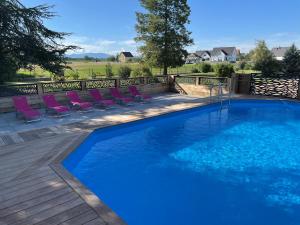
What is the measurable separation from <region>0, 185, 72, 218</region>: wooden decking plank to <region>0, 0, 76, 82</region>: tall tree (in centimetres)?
1216

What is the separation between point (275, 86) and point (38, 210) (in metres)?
13.9

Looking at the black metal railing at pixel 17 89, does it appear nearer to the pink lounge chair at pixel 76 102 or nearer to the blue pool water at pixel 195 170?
the pink lounge chair at pixel 76 102

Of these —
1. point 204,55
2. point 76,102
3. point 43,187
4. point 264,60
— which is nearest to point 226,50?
point 204,55

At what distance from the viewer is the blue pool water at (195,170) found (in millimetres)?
4379

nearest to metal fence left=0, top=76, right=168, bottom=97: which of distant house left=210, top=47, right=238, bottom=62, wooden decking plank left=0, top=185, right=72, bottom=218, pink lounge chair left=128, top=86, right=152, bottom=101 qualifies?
pink lounge chair left=128, top=86, right=152, bottom=101

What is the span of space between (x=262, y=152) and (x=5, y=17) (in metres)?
13.9

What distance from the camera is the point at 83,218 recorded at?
130 inches

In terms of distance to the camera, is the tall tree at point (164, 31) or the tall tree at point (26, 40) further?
the tall tree at point (164, 31)

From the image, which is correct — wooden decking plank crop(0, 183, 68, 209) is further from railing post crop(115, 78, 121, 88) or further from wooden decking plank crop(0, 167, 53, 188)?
railing post crop(115, 78, 121, 88)

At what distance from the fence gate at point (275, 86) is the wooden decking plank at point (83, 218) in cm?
1310

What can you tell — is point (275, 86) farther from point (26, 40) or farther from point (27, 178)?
point (26, 40)

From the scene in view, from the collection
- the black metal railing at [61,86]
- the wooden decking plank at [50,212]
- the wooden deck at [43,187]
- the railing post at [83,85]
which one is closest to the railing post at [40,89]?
the black metal railing at [61,86]

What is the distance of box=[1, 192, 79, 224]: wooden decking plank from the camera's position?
3.29 metres

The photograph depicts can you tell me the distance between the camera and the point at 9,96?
405 inches
